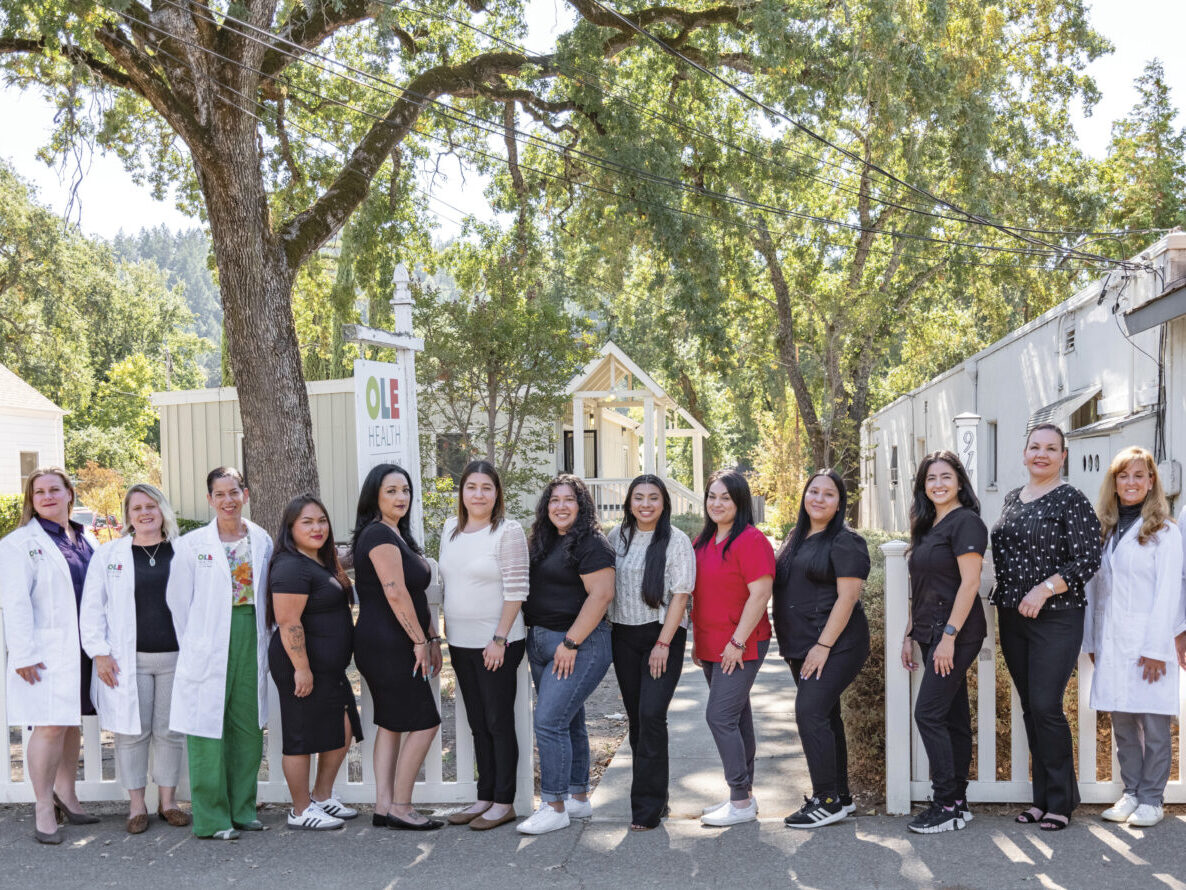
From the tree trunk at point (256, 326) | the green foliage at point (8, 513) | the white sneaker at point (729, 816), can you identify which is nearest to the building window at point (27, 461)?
the green foliage at point (8, 513)

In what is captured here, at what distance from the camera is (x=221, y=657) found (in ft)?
16.0

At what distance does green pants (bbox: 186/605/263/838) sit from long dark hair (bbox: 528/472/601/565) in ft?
4.51

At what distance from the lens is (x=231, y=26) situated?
31.3 feet

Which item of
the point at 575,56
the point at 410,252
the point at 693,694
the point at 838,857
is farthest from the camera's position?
the point at 410,252

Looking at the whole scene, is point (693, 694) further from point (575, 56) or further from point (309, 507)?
point (575, 56)

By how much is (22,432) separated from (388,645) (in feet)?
87.7

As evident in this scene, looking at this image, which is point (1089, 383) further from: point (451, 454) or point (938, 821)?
point (451, 454)

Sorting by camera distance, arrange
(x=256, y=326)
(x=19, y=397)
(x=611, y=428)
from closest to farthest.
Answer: (x=256, y=326), (x=611, y=428), (x=19, y=397)

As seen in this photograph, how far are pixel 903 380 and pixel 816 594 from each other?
36.6m

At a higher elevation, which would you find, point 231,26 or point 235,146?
point 231,26

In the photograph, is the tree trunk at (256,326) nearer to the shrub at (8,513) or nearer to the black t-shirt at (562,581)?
the black t-shirt at (562,581)

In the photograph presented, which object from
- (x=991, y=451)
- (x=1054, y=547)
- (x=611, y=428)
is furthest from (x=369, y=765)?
(x=611, y=428)

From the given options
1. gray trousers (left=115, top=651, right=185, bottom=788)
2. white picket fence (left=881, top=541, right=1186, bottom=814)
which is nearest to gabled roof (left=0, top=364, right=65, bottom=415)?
gray trousers (left=115, top=651, right=185, bottom=788)

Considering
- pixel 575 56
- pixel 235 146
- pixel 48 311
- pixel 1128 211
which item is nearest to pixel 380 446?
pixel 235 146
